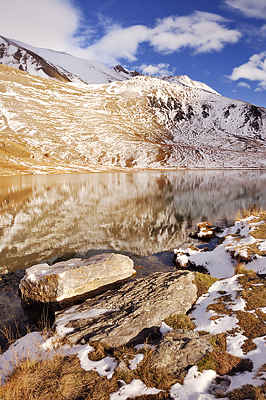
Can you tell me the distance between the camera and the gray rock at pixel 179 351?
4.78 meters

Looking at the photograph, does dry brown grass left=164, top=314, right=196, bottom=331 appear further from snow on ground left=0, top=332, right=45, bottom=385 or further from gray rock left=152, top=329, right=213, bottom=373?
snow on ground left=0, top=332, right=45, bottom=385

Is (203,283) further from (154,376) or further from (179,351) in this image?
(154,376)

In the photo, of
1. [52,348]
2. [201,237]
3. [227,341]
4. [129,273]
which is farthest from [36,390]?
[201,237]

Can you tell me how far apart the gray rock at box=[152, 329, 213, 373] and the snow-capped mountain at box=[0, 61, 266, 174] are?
83.1 meters

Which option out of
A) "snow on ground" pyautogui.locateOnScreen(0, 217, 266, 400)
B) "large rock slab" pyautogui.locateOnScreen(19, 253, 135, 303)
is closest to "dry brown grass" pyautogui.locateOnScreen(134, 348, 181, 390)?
"snow on ground" pyautogui.locateOnScreen(0, 217, 266, 400)

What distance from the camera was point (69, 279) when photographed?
382 inches

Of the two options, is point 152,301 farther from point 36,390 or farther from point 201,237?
point 201,237

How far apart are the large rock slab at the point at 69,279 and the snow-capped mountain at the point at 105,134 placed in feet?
251

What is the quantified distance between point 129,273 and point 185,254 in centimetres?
437

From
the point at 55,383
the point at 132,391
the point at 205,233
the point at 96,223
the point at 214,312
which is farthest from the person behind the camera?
the point at 96,223

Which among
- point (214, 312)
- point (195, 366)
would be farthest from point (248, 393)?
point (214, 312)

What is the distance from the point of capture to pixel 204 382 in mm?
4449

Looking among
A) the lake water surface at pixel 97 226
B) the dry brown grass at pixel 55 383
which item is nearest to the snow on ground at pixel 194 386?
the dry brown grass at pixel 55 383

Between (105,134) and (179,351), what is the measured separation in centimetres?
14295
